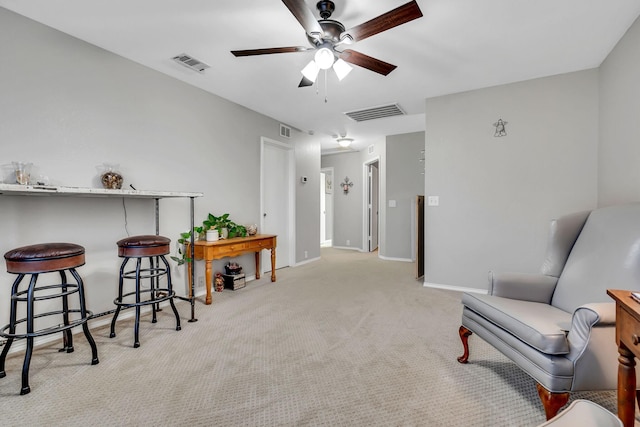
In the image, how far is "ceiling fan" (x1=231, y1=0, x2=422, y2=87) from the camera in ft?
5.46

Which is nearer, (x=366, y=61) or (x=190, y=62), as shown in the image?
(x=366, y=61)

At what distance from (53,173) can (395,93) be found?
3.46 m

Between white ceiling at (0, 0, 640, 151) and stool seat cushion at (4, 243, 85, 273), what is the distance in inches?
66.2

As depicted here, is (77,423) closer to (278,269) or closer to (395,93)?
(278,269)

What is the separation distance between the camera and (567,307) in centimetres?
176

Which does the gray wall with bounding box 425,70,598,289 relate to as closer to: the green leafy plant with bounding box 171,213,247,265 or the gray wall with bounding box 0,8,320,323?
the green leafy plant with bounding box 171,213,247,265

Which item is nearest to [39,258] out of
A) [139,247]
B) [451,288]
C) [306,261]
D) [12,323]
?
[12,323]

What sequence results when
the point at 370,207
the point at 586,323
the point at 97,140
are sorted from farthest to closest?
the point at 370,207 < the point at 97,140 < the point at 586,323

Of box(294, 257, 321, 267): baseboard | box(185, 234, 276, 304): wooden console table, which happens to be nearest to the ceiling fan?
box(185, 234, 276, 304): wooden console table

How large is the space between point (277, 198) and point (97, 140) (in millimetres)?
2629

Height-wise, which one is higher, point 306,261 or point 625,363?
point 625,363

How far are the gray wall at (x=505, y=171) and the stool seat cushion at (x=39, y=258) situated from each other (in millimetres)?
3550

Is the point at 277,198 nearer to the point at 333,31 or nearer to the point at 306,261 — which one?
the point at 306,261

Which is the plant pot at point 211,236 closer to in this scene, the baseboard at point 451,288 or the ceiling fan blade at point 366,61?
the ceiling fan blade at point 366,61
